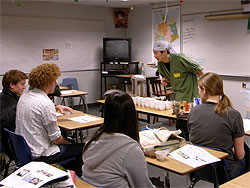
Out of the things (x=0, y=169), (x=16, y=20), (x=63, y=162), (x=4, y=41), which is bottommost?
(x=0, y=169)

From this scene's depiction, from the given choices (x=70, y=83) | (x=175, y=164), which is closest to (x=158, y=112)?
(x=175, y=164)

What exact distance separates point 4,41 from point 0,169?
13.1 ft

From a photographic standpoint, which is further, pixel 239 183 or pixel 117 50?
pixel 117 50

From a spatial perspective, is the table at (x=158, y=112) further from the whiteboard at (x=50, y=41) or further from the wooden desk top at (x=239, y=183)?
the whiteboard at (x=50, y=41)

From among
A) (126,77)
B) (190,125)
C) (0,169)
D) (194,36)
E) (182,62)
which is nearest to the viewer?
(190,125)

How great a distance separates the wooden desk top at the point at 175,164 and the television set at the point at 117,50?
233 inches

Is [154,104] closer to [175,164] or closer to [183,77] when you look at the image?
[183,77]

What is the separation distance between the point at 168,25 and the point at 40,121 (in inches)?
206

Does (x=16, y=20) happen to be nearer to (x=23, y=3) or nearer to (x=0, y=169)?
(x=23, y=3)

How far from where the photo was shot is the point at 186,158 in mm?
2066

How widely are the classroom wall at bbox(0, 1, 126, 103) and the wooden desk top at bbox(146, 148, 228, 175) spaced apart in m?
5.73

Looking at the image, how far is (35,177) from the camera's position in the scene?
5.39 feet

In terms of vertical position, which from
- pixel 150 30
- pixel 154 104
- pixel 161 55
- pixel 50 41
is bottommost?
pixel 154 104

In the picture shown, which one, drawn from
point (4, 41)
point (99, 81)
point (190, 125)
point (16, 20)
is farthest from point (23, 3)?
point (190, 125)
